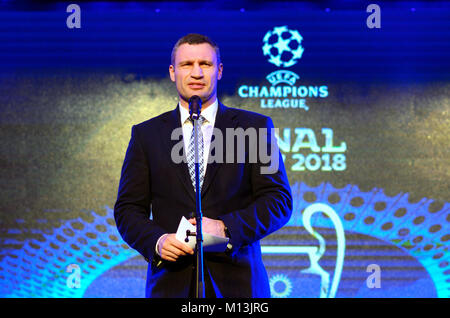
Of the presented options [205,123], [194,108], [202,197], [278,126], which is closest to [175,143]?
[205,123]

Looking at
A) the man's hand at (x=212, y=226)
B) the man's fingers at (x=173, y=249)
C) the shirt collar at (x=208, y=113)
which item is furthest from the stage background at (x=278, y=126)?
the man's fingers at (x=173, y=249)

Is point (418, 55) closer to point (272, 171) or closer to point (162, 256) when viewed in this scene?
point (272, 171)

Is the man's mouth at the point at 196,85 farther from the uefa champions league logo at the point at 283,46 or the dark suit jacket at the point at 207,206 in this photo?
the uefa champions league logo at the point at 283,46

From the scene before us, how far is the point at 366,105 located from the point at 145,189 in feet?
8.26

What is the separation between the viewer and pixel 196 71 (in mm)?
2203

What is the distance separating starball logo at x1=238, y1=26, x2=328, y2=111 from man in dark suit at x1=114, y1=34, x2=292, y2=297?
1906 millimetres

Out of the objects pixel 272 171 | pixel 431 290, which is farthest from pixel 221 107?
pixel 431 290

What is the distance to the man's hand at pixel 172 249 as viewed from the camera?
1811 mm

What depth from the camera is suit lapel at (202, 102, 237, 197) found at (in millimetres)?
2100

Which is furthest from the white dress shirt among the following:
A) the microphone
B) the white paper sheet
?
the white paper sheet

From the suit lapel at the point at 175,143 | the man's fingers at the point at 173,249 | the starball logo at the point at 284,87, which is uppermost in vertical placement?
the starball logo at the point at 284,87

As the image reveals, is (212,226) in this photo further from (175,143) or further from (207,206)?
(175,143)

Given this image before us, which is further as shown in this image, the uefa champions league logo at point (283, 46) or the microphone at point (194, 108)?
the uefa champions league logo at point (283, 46)

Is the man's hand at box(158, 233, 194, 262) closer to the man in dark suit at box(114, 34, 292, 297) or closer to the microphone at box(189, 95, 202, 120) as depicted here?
the man in dark suit at box(114, 34, 292, 297)
